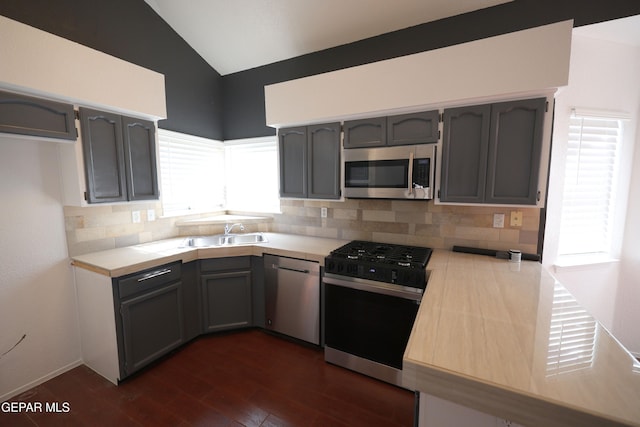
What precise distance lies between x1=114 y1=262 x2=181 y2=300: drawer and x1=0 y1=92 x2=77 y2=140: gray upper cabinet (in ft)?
3.72

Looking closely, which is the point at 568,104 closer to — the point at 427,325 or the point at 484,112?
the point at 484,112

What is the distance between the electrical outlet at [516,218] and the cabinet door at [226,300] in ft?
8.00

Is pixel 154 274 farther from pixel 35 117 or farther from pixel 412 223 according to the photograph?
pixel 412 223

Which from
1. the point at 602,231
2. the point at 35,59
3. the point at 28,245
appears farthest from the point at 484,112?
the point at 28,245

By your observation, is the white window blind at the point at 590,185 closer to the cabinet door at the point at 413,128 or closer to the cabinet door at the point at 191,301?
the cabinet door at the point at 413,128

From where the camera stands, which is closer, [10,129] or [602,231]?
[10,129]

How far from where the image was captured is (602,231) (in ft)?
7.98

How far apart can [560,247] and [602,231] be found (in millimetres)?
419

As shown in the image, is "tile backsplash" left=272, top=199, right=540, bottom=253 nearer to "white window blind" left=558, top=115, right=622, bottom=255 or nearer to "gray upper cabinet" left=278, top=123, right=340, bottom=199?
"gray upper cabinet" left=278, top=123, right=340, bottom=199

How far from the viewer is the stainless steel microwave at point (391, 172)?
2.10 metres

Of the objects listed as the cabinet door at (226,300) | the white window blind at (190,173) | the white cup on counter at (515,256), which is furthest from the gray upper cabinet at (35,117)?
the white cup on counter at (515,256)

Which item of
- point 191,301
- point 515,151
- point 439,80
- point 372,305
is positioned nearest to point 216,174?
point 191,301

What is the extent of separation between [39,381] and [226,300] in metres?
1.47

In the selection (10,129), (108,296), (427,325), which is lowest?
(108,296)
